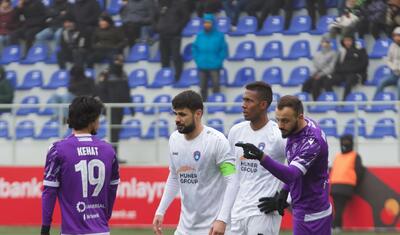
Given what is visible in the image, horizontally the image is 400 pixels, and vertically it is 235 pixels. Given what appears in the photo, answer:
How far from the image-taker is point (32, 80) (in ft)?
71.8

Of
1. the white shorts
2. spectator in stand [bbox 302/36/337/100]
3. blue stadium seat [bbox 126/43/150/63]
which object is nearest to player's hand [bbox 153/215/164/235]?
the white shorts

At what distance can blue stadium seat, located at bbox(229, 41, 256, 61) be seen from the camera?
20.8 metres

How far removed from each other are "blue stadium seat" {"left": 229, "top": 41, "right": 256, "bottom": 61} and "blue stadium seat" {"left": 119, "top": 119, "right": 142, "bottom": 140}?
3.44m

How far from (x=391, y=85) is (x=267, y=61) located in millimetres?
2819

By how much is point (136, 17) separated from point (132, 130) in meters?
3.81

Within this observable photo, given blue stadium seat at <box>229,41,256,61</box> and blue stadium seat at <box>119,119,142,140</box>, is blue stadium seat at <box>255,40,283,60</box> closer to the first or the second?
blue stadium seat at <box>229,41,256,61</box>

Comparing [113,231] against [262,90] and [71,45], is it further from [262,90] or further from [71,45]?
[262,90]

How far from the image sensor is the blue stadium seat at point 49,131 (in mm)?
18472

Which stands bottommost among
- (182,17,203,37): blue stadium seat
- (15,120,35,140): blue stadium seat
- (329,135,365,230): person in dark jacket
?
(329,135,365,230): person in dark jacket

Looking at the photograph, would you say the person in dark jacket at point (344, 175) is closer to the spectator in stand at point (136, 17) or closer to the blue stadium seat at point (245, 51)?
the blue stadium seat at point (245, 51)

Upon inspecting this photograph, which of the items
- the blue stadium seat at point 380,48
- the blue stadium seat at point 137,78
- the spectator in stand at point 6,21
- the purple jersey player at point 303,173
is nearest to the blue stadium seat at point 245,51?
the blue stadium seat at point 137,78

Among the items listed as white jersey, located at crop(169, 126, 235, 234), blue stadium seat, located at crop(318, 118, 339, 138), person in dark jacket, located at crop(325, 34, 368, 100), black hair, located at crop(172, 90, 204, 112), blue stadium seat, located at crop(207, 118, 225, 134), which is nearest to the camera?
black hair, located at crop(172, 90, 204, 112)

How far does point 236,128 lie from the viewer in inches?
377

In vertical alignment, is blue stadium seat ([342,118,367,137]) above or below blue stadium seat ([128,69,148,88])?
below
